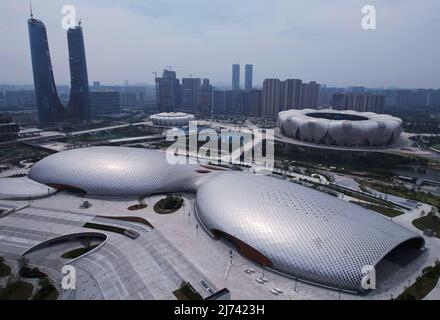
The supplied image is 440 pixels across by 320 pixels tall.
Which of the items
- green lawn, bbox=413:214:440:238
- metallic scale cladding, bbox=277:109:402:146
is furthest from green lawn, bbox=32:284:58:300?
metallic scale cladding, bbox=277:109:402:146

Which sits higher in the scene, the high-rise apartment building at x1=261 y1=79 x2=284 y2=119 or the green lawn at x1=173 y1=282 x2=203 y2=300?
the high-rise apartment building at x1=261 y1=79 x2=284 y2=119

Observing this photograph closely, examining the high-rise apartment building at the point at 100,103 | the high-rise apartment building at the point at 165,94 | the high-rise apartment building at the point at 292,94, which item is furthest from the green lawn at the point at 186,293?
the high-rise apartment building at the point at 165,94

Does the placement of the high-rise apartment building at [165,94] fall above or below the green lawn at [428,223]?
above

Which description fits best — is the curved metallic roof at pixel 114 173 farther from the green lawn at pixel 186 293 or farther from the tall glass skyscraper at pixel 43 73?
the tall glass skyscraper at pixel 43 73

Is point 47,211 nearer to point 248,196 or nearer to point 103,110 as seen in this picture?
point 248,196

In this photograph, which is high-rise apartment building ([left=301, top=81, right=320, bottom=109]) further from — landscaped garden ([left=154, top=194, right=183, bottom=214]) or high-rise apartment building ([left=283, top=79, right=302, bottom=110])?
landscaped garden ([left=154, top=194, right=183, bottom=214])

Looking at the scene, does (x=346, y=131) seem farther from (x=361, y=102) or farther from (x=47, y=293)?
(x=361, y=102)

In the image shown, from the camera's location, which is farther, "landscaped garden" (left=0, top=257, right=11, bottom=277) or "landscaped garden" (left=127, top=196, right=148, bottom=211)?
"landscaped garden" (left=127, top=196, right=148, bottom=211)

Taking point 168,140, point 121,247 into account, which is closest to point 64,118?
point 168,140
